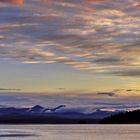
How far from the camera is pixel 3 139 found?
115 m

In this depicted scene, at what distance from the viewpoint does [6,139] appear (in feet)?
375

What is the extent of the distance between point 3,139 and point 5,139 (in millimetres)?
569

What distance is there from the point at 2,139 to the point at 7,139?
1.32m

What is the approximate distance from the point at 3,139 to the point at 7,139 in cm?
118

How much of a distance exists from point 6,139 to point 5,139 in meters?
0.31

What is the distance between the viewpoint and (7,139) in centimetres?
11425

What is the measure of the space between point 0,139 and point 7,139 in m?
1.55

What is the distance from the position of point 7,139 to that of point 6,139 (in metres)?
0.30

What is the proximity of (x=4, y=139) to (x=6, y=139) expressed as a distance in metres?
0.53

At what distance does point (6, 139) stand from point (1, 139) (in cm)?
115

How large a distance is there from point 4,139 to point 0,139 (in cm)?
87

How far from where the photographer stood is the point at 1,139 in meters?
115

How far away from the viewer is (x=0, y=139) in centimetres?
11444
